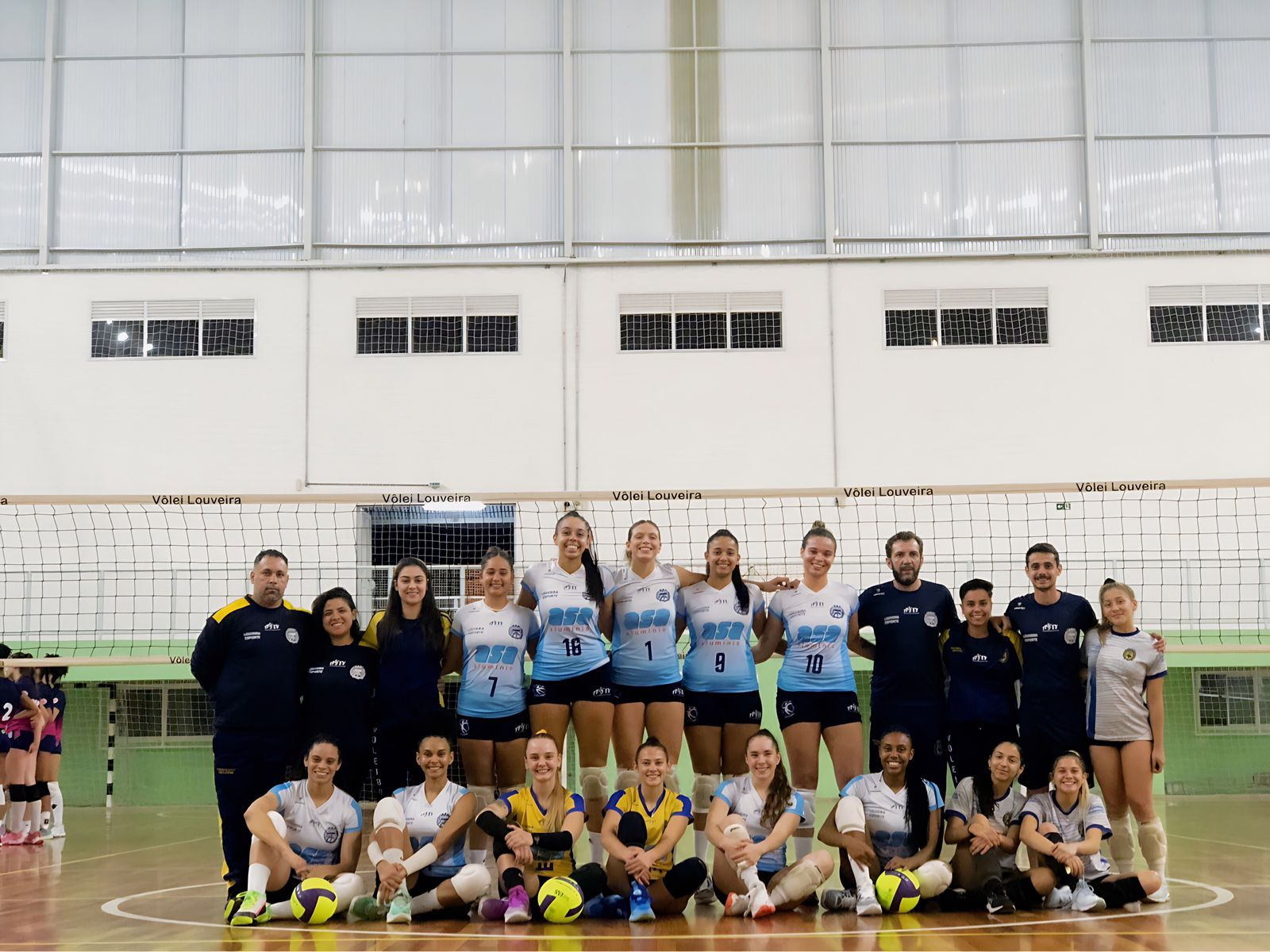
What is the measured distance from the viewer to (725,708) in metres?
7.90

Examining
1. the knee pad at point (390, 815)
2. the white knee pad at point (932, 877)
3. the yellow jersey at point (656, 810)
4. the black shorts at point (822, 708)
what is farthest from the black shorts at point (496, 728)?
the white knee pad at point (932, 877)

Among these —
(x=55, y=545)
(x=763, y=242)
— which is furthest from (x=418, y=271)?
(x=55, y=545)

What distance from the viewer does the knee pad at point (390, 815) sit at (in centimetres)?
736

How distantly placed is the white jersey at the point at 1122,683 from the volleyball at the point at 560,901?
3459 mm

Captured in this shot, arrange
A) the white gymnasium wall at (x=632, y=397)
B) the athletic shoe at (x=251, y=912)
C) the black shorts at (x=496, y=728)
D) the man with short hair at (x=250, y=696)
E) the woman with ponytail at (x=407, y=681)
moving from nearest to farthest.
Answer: the athletic shoe at (x=251, y=912) → the man with short hair at (x=250, y=696) → the woman with ponytail at (x=407, y=681) → the black shorts at (x=496, y=728) → the white gymnasium wall at (x=632, y=397)

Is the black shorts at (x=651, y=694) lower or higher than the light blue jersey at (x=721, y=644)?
lower

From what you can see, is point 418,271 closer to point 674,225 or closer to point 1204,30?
point 674,225

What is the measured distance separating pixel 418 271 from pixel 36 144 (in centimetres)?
702

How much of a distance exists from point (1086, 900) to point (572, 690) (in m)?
3.35

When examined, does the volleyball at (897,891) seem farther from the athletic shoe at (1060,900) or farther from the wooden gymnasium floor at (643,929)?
the athletic shoe at (1060,900)

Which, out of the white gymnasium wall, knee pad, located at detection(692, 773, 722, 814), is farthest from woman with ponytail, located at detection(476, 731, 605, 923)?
the white gymnasium wall

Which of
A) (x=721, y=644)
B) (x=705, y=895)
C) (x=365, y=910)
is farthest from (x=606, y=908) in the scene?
(x=721, y=644)

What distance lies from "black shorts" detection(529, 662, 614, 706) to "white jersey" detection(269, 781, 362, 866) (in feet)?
4.39

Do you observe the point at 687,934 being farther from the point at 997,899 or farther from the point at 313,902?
the point at 313,902
